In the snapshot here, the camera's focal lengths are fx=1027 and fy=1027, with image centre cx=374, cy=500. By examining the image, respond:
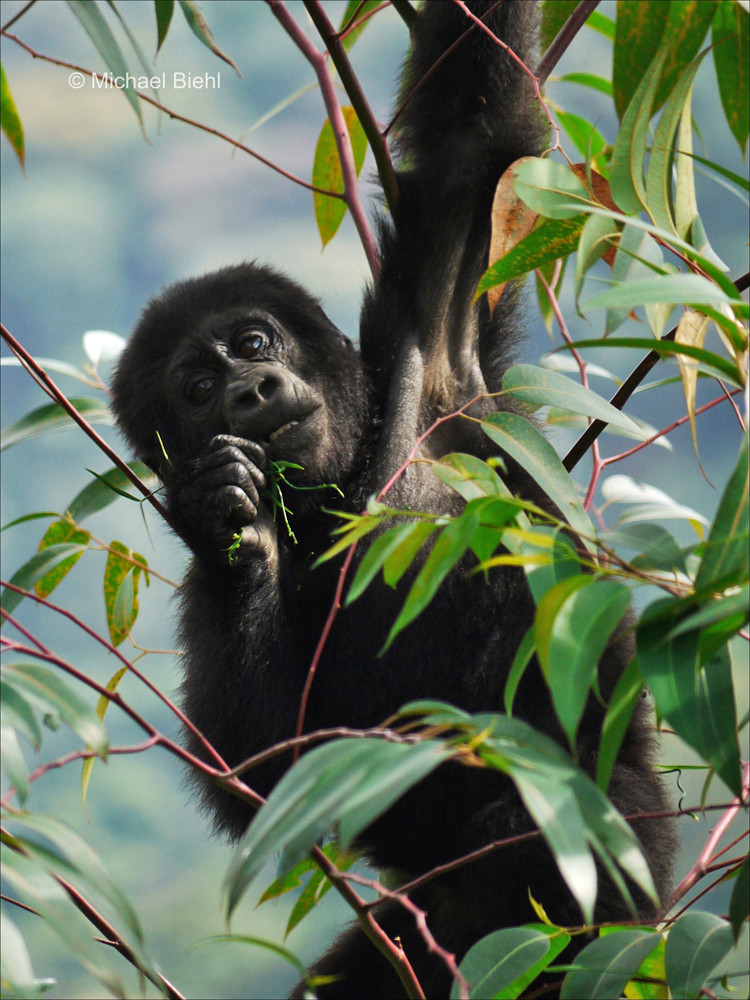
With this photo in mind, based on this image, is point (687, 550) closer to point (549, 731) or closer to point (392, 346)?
point (549, 731)

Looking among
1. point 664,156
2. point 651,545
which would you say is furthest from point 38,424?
point 651,545

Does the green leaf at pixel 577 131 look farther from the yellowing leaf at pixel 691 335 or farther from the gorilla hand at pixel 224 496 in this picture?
the yellowing leaf at pixel 691 335

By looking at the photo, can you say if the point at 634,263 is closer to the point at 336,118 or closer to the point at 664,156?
the point at 664,156

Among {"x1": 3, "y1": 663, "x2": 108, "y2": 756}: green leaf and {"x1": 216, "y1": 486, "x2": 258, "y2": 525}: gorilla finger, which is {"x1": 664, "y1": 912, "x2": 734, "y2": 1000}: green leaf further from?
{"x1": 216, "y1": 486, "x2": 258, "y2": 525}: gorilla finger

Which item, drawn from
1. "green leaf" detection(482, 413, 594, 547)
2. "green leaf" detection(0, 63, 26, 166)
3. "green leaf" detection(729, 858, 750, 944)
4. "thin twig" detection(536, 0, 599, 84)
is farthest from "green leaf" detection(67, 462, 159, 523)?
"green leaf" detection(729, 858, 750, 944)

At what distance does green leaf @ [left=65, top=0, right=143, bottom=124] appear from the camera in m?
1.17

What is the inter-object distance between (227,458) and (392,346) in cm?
47

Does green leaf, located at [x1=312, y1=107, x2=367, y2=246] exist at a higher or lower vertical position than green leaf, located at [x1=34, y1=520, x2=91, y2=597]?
higher

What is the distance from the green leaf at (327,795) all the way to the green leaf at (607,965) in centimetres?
46

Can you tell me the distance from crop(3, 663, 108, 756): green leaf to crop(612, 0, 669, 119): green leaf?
0.91 metres

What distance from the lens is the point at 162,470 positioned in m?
2.10

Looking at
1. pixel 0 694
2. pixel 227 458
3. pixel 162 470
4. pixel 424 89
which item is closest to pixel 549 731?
pixel 227 458

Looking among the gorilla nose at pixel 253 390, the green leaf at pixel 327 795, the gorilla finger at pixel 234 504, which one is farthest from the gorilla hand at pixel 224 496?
the green leaf at pixel 327 795

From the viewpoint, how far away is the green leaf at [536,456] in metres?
1.16
